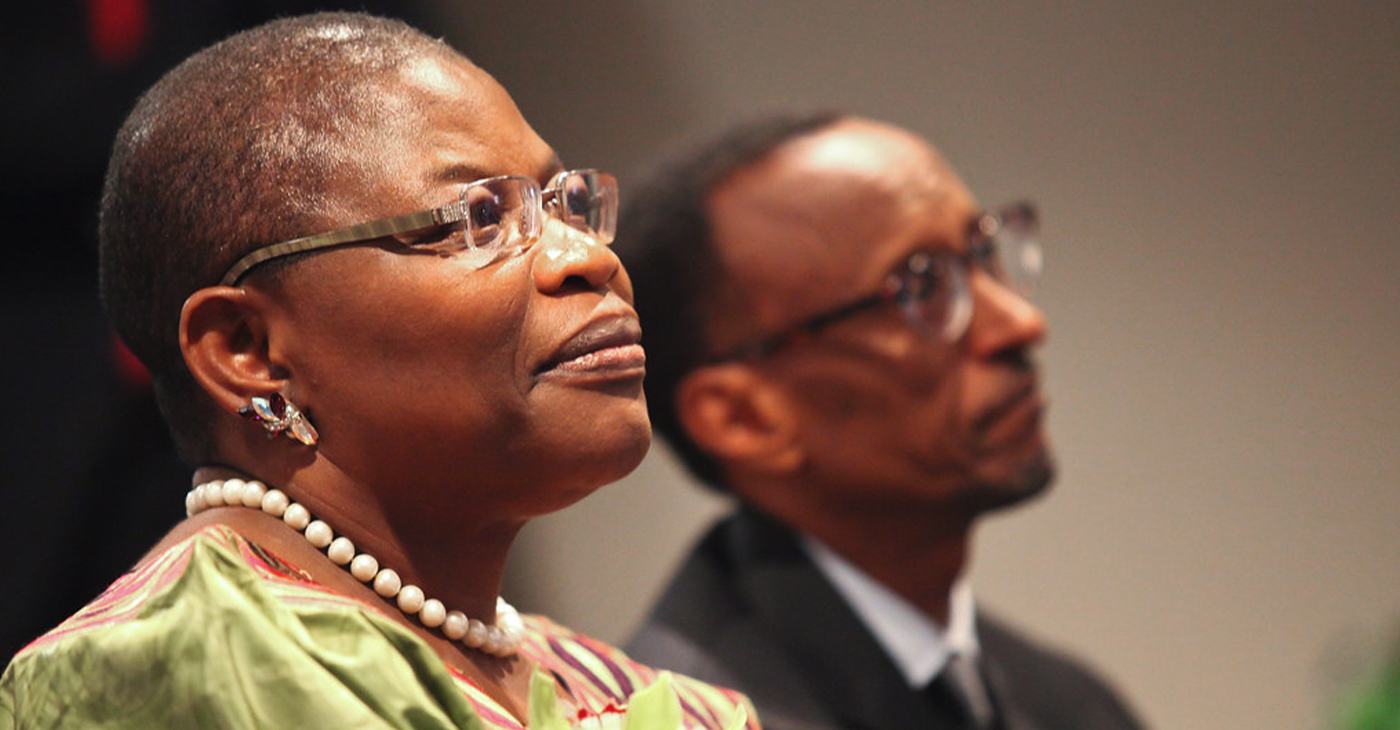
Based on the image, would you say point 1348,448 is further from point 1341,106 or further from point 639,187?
point 639,187

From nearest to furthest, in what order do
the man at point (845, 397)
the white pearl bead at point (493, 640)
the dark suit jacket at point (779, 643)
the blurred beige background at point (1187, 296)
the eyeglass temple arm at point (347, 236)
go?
the eyeglass temple arm at point (347, 236) → the white pearl bead at point (493, 640) → the dark suit jacket at point (779, 643) → the man at point (845, 397) → the blurred beige background at point (1187, 296)

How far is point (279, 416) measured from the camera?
125 centimetres

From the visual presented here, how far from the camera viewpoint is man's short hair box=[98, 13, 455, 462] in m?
1.24

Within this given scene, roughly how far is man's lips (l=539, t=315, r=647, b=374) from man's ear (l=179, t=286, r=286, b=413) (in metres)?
0.21

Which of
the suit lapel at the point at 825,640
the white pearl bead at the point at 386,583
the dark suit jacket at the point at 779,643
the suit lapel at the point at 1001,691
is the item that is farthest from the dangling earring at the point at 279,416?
the suit lapel at the point at 1001,691

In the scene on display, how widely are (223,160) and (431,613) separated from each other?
1.23 feet

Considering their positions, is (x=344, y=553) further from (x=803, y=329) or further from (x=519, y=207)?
(x=803, y=329)

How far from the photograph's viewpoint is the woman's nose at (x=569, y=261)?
4.18ft

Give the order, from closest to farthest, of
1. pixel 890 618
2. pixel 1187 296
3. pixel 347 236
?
1. pixel 347 236
2. pixel 890 618
3. pixel 1187 296

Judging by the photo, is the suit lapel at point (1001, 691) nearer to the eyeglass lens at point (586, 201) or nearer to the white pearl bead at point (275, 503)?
the eyeglass lens at point (586, 201)

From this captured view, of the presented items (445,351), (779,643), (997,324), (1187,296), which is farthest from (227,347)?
(1187,296)

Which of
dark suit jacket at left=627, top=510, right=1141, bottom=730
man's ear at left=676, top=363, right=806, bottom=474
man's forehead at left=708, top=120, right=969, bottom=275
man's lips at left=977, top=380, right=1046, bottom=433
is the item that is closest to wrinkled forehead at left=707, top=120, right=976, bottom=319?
man's forehead at left=708, top=120, right=969, bottom=275

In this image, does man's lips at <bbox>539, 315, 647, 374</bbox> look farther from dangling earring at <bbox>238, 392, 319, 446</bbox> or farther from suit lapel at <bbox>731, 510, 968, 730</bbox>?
suit lapel at <bbox>731, 510, 968, 730</bbox>

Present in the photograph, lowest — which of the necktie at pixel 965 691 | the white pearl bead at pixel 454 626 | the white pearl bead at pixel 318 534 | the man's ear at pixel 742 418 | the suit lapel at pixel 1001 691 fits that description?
the suit lapel at pixel 1001 691
